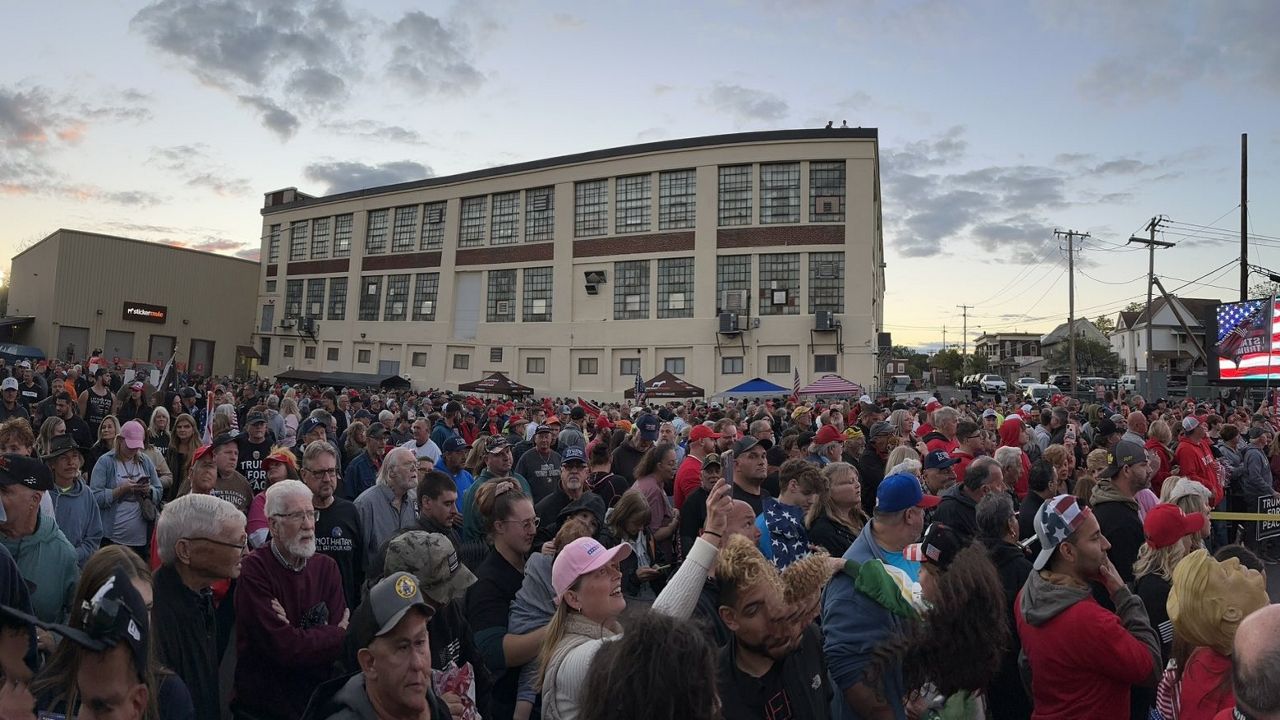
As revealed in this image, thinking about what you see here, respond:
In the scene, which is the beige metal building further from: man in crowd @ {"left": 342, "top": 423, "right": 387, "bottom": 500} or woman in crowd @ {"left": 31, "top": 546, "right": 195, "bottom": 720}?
woman in crowd @ {"left": 31, "top": 546, "right": 195, "bottom": 720}

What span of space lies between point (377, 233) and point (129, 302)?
16.5 meters

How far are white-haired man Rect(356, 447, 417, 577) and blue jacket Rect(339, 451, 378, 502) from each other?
2456mm

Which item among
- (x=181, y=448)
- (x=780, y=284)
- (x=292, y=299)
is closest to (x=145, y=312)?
(x=292, y=299)

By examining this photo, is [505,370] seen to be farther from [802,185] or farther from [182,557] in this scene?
[182,557]

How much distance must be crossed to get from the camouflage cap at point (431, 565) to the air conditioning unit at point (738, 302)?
35521 millimetres

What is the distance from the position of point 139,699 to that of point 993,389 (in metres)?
53.4

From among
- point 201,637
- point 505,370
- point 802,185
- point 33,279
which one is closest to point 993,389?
point 802,185

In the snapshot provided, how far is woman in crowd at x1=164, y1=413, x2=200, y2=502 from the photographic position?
7652 mm

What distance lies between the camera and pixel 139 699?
7.45 feet

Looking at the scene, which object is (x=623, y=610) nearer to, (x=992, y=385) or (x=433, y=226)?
(x=433, y=226)

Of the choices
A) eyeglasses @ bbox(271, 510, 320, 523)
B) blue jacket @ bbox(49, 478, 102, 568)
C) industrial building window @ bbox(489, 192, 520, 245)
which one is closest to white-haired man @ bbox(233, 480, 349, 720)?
eyeglasses @ bbox(271, 510, 320, 523)

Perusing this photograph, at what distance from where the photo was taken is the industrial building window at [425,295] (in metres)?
48.4

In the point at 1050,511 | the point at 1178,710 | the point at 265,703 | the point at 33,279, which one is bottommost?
the point at 265,703

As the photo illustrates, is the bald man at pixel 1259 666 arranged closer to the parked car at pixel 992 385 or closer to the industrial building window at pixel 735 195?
the industrial building window at pixel 735 195
